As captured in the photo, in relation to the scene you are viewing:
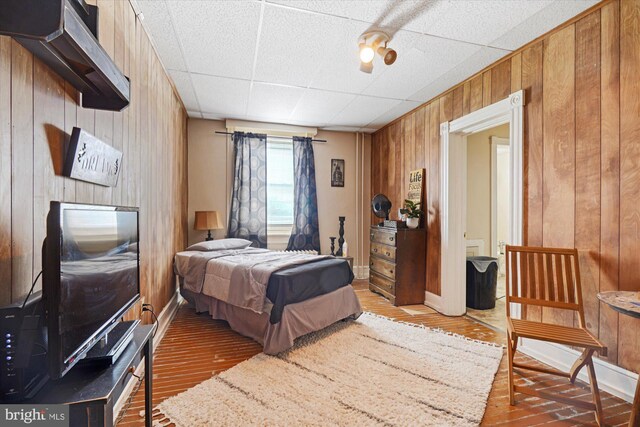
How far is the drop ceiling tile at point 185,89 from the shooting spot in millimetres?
3145

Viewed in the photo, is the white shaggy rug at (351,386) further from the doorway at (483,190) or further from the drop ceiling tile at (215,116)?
the drop ceiling tile at (215,116)


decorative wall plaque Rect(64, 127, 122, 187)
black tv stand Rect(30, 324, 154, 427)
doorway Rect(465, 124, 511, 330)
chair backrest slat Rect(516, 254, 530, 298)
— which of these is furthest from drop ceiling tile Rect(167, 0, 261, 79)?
doorway Rect(465, 124, 511, 330)

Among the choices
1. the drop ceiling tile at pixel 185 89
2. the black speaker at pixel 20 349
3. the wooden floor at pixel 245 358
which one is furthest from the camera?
the drop ceiling tile at pixel 185 89

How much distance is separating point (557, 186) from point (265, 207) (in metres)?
3.66

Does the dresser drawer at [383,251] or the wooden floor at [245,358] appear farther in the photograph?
the dresser drawer at [383,251]

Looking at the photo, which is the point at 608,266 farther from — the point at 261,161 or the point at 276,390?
the point at 261,161

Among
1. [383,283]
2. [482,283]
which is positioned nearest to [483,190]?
[482,283]

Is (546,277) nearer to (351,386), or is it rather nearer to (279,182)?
(351,386)

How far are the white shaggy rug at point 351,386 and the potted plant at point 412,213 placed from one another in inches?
59.4

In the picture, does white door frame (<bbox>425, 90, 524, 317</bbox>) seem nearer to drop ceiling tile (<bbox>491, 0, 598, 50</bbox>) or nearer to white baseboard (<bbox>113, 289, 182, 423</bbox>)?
drop ceiling tile (<bbox>491, 0, 598, 50</bbox>)

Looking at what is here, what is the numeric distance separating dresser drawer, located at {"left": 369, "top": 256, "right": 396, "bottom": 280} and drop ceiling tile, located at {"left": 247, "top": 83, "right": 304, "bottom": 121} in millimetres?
2399

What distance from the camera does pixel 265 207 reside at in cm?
481

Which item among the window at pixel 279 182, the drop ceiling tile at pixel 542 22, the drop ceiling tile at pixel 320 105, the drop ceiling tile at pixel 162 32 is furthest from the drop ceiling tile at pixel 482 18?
the window at pixel 279 182

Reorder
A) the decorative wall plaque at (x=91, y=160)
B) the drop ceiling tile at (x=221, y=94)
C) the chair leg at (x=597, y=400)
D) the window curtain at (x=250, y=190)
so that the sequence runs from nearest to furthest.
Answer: the decorative wall plaque at (x=91, y=160)
the chair leg at (x=597, y=400)
the drop ceiling tile at (x=221, y=94)
the window curtain at (x=250, y=190)
